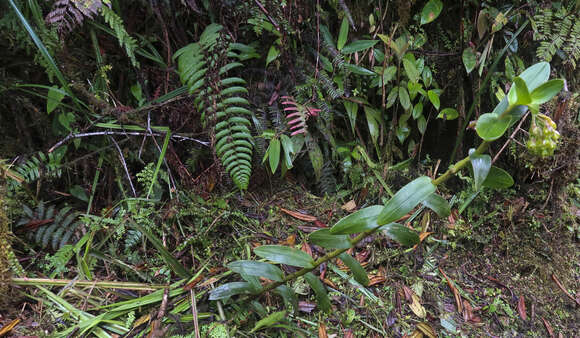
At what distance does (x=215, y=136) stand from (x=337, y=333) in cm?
91

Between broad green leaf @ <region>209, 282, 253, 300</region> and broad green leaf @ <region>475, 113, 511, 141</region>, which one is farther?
broad green leaf @ <region>209, 282, 253, 300</region>

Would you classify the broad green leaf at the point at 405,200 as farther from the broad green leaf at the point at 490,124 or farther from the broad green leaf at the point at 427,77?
the broad green leaf at the point at 427,77

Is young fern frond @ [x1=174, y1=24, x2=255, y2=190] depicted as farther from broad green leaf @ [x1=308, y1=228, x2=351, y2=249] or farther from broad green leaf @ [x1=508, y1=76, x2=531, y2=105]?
broad green leaf @ [x1=508, y1=76, x2=531, y2=105]

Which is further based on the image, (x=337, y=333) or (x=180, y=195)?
(x=180, y=195)

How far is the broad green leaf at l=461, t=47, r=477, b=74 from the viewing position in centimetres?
159

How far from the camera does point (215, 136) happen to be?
1.36 m

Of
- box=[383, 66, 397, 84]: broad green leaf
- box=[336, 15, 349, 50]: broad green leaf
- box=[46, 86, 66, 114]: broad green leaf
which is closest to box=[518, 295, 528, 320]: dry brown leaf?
box=[383, 66, 397, 84]: broad green leaf

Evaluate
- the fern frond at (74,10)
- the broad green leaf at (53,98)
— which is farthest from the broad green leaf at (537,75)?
the broad green leaf at (53,98)

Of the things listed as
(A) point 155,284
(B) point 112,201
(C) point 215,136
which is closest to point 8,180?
(B) point 112,201

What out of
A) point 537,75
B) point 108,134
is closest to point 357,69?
point 537,75

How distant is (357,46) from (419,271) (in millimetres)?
1087

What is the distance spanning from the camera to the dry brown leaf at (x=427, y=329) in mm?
1253

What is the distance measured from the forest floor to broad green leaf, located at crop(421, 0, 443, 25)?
3.10ft

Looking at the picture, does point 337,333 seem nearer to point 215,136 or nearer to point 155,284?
point 155,284
